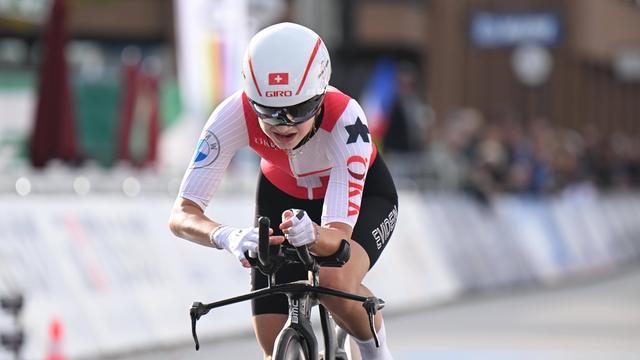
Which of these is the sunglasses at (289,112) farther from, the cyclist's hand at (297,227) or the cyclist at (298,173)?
the cyclist's hand at (297,227)

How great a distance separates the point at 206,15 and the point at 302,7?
101 inches

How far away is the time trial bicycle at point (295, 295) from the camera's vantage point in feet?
20.4

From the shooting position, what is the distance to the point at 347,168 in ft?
22.3

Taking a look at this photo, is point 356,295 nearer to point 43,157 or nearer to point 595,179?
point 43,157

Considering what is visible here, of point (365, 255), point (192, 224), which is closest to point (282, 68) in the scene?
point (192, 224)

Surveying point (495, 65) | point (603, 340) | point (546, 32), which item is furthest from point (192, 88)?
point (495, 65)

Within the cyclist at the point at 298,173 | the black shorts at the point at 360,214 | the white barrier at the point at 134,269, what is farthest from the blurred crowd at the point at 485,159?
the cyclist at the point at 298,173

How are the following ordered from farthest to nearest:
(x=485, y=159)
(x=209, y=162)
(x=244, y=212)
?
1. (x=485, y=159)
2. (x=244, y=212)
3. (x=209, y=162)

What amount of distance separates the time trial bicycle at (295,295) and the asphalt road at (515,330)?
17.4 feet

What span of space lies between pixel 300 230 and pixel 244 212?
27.8ft

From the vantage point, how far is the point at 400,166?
63.8 ft

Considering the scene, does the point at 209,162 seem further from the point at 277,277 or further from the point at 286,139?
the point at 277,277

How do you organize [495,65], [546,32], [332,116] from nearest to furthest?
[332,116] < [546,32] < [495,65]

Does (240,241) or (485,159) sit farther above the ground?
(240,241)
